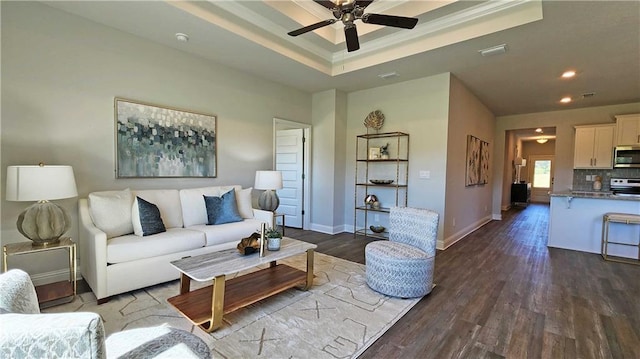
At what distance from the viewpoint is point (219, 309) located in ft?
6.82

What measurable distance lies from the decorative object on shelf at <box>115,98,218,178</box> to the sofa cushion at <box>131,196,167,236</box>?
64 cm

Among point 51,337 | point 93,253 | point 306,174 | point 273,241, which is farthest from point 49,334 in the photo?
point 306,174

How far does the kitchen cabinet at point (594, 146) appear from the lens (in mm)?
5812

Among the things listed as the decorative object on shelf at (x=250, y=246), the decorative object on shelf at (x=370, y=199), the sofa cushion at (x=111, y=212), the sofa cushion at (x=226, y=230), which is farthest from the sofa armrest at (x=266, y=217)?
the decorative object on shelf at (x=370, y=199)

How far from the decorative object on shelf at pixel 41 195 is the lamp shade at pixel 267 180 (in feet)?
7.29

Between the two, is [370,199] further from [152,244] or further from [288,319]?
[152,244]

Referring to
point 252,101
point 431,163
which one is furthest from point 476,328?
point 252,101

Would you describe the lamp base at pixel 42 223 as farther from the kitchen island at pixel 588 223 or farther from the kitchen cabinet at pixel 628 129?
the kitchen cabinet at pixel 628 129

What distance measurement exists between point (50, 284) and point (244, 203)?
217cm

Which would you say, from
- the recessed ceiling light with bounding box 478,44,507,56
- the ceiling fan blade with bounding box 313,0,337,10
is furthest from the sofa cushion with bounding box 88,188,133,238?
the recessed ceiling light with bounding box 478,44,507,56

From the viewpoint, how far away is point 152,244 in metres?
2.74

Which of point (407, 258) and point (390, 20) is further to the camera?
point (407, 258)

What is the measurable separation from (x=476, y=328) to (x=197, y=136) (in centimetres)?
397

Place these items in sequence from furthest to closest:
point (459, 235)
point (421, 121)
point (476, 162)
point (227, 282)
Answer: point (476, 162)
point (459, 235)
point (421, 121)
point (227, 282)
